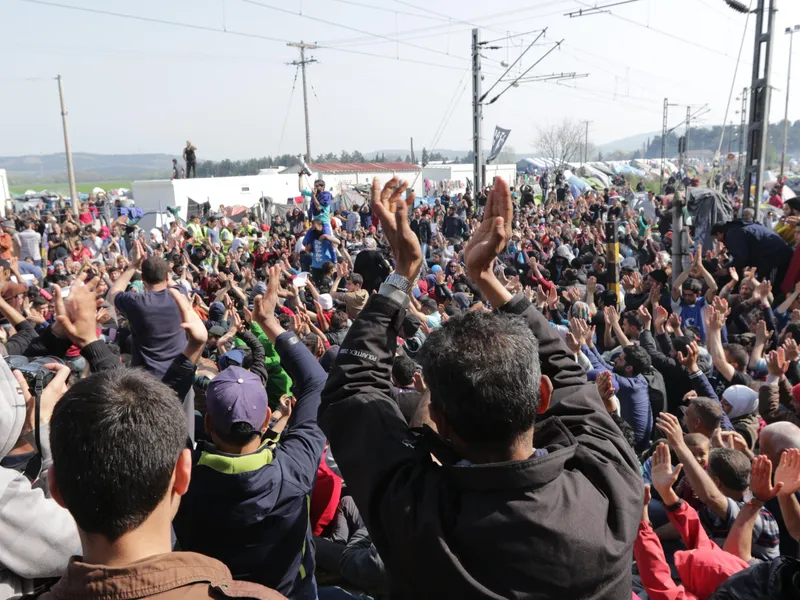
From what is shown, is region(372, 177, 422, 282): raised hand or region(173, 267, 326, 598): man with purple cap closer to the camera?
region(372, 177, 422, 282): raised hand

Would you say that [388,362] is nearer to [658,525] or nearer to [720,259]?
[658,525]

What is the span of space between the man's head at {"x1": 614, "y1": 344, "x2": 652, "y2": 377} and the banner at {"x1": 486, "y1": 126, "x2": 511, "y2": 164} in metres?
17.3

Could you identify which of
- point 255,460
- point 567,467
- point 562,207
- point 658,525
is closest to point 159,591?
point 567,467

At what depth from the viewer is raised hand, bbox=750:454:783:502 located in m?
2.54

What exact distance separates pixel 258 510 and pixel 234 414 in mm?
347

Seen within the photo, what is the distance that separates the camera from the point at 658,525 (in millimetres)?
3467

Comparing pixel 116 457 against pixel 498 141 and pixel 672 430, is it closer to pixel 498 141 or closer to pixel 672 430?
pixel 672 430

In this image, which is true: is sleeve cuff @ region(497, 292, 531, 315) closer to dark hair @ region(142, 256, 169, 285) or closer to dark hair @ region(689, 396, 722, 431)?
dark hair @ region(689, 396, 722, 431)

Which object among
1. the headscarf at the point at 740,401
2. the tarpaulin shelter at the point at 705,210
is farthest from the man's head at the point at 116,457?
the tarpaulin shelter at the point at 705,210

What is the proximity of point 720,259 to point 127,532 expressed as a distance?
9.35 metres

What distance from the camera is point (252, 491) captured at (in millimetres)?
2271

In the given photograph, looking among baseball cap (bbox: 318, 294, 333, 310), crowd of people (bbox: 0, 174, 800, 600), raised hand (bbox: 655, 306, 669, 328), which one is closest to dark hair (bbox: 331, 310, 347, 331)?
crowd of people (bbox: 0, 174, 800, 600)

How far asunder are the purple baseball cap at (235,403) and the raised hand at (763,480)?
6.29 ft

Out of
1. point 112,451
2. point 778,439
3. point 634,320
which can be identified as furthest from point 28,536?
point 634,320
